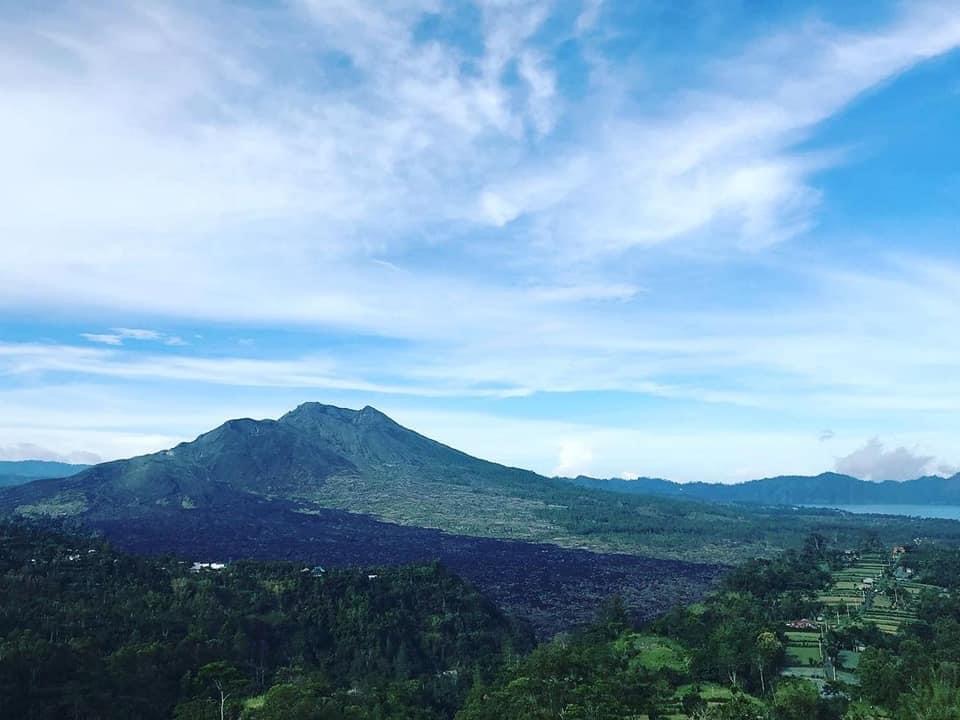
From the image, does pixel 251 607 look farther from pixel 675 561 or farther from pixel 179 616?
pixel 675 561

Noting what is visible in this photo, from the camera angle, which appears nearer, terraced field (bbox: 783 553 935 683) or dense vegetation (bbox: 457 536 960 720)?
dense vegetation (bbox: 457 536 960 720)

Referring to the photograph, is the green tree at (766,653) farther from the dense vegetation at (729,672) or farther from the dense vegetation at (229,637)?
the dense vegetation at (229,637)

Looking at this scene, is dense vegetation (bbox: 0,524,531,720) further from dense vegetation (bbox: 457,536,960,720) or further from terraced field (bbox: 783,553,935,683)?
terraced field (bbox: 783,553,935,683)

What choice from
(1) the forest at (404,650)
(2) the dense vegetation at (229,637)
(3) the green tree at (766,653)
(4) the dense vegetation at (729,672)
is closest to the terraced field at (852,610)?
(1) the forest at (404,650)

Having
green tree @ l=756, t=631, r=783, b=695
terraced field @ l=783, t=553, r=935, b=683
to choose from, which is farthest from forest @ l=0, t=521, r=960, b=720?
terraced field @ l=783, t=553, r=935, b=683

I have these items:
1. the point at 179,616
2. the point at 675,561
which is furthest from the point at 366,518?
the point at 179,616

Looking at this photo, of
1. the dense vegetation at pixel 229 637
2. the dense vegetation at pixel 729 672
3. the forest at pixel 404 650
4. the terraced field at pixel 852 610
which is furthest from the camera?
the terraced field at pixel 852 610
